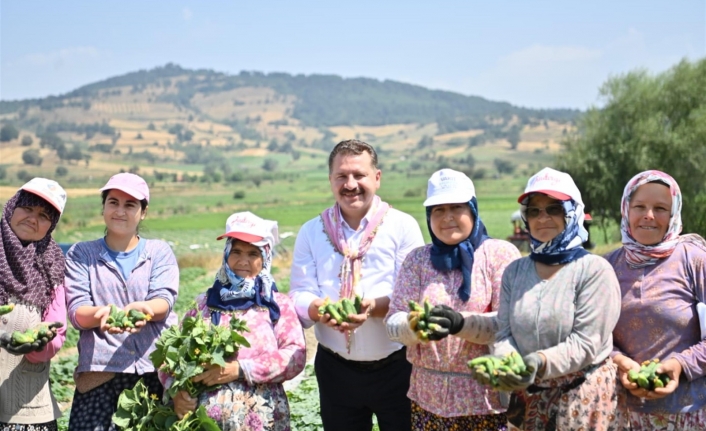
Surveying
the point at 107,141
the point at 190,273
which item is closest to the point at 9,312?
the point at 190,273

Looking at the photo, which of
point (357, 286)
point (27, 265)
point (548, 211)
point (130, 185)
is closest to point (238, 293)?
point (357, 286)

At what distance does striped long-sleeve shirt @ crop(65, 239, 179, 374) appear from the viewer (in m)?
4.40

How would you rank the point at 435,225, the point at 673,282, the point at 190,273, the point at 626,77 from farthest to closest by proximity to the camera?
the point at 626,77 → the point at 190,273 → the point at 435,225 → the point at 673,282

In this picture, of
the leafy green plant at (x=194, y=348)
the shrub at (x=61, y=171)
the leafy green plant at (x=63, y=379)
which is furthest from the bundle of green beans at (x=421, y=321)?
the shrub at (x=61, y=171)

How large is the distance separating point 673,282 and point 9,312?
151 inches

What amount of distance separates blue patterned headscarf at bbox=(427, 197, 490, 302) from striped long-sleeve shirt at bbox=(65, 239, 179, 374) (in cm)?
183

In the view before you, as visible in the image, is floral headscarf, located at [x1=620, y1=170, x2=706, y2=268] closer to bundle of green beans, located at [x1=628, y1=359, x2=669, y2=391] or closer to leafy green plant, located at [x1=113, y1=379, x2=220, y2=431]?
bundle of green beans, located at [x1=628, y1=359, x2=669, y2=391]

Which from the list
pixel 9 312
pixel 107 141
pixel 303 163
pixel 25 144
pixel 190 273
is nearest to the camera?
pixel 9 312

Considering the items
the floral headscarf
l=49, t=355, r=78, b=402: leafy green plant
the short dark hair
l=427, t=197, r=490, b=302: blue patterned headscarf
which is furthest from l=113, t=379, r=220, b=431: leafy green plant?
l=49, t=355, r=78, b=402: leafy green plant

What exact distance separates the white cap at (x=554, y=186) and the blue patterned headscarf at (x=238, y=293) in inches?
66.0

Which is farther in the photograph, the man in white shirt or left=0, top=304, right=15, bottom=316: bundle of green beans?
the man in white shirt

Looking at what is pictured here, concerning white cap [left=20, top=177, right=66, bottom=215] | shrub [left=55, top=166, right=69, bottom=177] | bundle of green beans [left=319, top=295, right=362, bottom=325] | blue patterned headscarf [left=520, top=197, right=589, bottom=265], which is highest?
white cap [left=20, top=177, right=66, bottom=215]

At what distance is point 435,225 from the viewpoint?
3.94 meters

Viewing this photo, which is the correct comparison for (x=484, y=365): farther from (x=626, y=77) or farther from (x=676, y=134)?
(x=626, y=77)
